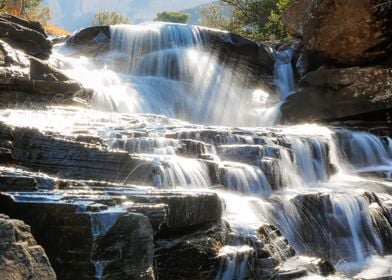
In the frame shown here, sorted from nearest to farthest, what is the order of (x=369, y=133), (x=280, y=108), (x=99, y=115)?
(x=99, y=115) < (x=369, y=133) < (x=280, y=108)

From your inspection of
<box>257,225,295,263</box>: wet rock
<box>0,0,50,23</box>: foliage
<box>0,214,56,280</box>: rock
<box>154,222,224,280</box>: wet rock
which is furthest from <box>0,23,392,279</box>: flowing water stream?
<box>0,0,50,23</box>: foliage

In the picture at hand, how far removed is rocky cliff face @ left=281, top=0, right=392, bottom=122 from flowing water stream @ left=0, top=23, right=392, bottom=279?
4.64 feet

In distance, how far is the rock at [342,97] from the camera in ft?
57.7

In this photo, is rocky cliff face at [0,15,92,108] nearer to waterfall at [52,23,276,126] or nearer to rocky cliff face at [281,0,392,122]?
waterfall at [52,23,276,126]

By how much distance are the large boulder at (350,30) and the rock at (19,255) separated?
16.8 metres

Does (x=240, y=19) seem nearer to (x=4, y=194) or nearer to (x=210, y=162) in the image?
(x=210, y=162)

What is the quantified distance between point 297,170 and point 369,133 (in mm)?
4652

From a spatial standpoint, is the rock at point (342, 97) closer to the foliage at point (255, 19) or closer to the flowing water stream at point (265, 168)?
the flowing water stream at point (265, 168)

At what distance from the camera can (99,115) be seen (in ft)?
45.1

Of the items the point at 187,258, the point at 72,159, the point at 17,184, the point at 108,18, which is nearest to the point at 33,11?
the point at 108,18

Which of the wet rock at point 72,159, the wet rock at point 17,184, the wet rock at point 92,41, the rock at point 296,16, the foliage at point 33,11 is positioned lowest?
the wet rock at point 17,184

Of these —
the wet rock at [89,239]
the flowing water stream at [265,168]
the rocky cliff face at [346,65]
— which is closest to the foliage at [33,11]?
the flowing water stream at [265,168]

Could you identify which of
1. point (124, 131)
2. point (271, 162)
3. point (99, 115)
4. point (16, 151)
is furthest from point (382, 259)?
point (99, 115)

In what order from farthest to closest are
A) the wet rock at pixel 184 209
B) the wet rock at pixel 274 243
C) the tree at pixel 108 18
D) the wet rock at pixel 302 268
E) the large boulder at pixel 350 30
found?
the tree at pixel 108 18 < the large boulder at pixel 350 30 < the wet rock at pixel 274 243 < the wet rock at pixel 302 268 < the wet rock at pixel 184 209
